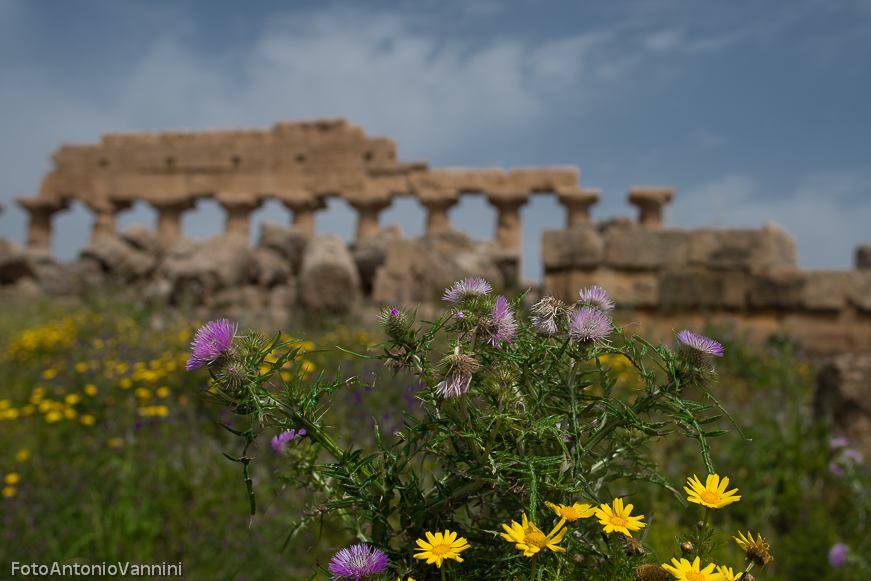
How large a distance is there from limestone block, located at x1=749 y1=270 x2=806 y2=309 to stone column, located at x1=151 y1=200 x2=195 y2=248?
17384 millimetres

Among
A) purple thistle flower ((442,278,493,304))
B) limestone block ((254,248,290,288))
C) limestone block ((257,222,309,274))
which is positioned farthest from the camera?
limestone block ((257,222,309,274))

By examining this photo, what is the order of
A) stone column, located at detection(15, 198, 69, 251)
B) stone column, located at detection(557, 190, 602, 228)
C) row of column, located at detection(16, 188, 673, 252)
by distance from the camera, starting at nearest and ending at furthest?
row of column, located at detection(16, 188, 673, 252) → stone column, located at detection(557, 190, 602, 228) → stone column, located at detection(15, 198, 69, 251)

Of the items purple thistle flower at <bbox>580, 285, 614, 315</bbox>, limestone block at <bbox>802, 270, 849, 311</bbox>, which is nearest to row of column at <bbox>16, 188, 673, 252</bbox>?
limestone block at <bbox>802, 270, 849, 311</bbox>

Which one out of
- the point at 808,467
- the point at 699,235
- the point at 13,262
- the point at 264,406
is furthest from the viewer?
the point at 13,262

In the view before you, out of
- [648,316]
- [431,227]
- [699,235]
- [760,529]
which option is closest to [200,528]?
[760,529]

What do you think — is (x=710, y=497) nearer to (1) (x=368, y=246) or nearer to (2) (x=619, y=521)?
(2) (x=619, y=521)

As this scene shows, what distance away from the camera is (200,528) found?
3660 millimetres

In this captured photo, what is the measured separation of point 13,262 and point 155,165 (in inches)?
236

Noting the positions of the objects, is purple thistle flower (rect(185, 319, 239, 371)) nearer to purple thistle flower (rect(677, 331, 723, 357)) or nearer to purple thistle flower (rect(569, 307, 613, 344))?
purple thistle flower (rect(569, 307, 613, 344))

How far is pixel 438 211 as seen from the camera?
17.1 metres

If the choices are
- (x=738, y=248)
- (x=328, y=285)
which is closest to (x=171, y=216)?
(x=328, y=285)

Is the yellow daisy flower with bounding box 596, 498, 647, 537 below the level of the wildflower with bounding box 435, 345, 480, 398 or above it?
below

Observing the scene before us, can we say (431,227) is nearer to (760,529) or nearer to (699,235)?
(699,235)

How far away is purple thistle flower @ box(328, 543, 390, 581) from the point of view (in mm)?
980
